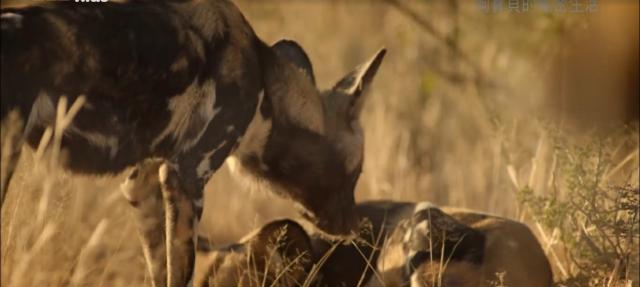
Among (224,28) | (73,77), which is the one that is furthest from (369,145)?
(73,77)

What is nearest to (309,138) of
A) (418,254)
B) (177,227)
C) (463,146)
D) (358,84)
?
(358,84)

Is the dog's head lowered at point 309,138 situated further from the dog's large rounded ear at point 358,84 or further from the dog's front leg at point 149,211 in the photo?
the dog's front leg at point 149,211

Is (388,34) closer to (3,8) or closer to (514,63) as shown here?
(514,63)

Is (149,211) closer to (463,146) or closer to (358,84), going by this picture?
(358,84)

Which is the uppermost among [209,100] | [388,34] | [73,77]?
[73,77]

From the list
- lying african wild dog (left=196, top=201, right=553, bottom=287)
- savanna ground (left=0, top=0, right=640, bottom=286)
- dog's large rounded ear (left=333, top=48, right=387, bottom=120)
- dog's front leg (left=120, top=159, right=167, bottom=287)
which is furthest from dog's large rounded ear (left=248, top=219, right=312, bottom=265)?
dog's large rounded ear (left=333, top=48, right=387, bottom=120)

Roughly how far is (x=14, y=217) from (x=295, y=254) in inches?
60.5

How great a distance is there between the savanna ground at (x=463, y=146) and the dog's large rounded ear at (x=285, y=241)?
15 cm

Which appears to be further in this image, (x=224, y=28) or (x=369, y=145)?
(x=369, y=145)

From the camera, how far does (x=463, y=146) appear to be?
28.7 feet

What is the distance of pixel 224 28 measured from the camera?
171 inches

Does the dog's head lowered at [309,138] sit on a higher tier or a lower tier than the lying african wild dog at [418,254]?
higher

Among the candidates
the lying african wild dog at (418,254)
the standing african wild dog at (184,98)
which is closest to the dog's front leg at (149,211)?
the standing african wild dog at (184,98)

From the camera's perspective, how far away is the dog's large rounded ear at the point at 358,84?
16.7 ft
